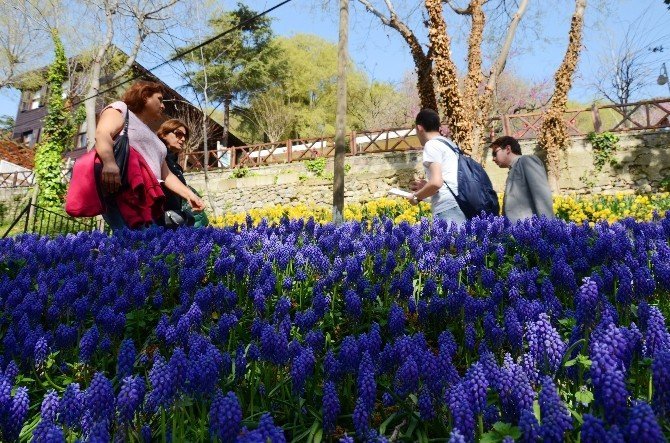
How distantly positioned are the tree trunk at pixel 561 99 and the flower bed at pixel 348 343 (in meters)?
13.5

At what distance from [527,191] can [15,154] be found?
39.0 m

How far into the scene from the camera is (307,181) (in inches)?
790

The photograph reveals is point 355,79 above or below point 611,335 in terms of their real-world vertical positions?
above

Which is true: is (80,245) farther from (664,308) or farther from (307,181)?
(307,181)

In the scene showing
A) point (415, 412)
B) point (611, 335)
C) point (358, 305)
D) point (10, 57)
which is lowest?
point (415, 412)

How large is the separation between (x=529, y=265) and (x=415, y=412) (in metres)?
2.09

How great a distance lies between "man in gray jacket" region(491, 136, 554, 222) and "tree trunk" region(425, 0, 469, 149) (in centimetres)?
1063

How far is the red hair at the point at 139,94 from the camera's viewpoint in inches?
178

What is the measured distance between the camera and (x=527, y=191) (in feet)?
16.6

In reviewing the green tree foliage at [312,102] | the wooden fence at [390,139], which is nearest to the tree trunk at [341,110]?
the wooden fence at [390,139]

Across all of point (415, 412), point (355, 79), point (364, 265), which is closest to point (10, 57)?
point (355, 79)

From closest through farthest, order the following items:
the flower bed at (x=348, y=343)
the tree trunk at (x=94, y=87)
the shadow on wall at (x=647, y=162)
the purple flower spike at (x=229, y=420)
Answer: the purple flower spike at (x=229, y=420), the flower bed at (x=348, y=343), the shadow on wall at (x=647, y=162), the tree trunk at (x=94, y=87)

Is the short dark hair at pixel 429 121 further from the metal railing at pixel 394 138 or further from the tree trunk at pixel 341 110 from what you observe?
the metal railing at pixel 394 138

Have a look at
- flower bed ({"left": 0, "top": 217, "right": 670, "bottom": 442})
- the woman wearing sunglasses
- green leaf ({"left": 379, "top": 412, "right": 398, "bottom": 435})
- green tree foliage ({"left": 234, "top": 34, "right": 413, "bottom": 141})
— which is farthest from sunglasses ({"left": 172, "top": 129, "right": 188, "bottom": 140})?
green tree foliage ({"left": 234, "top": 34, "right": 413, "bottom": 141})
